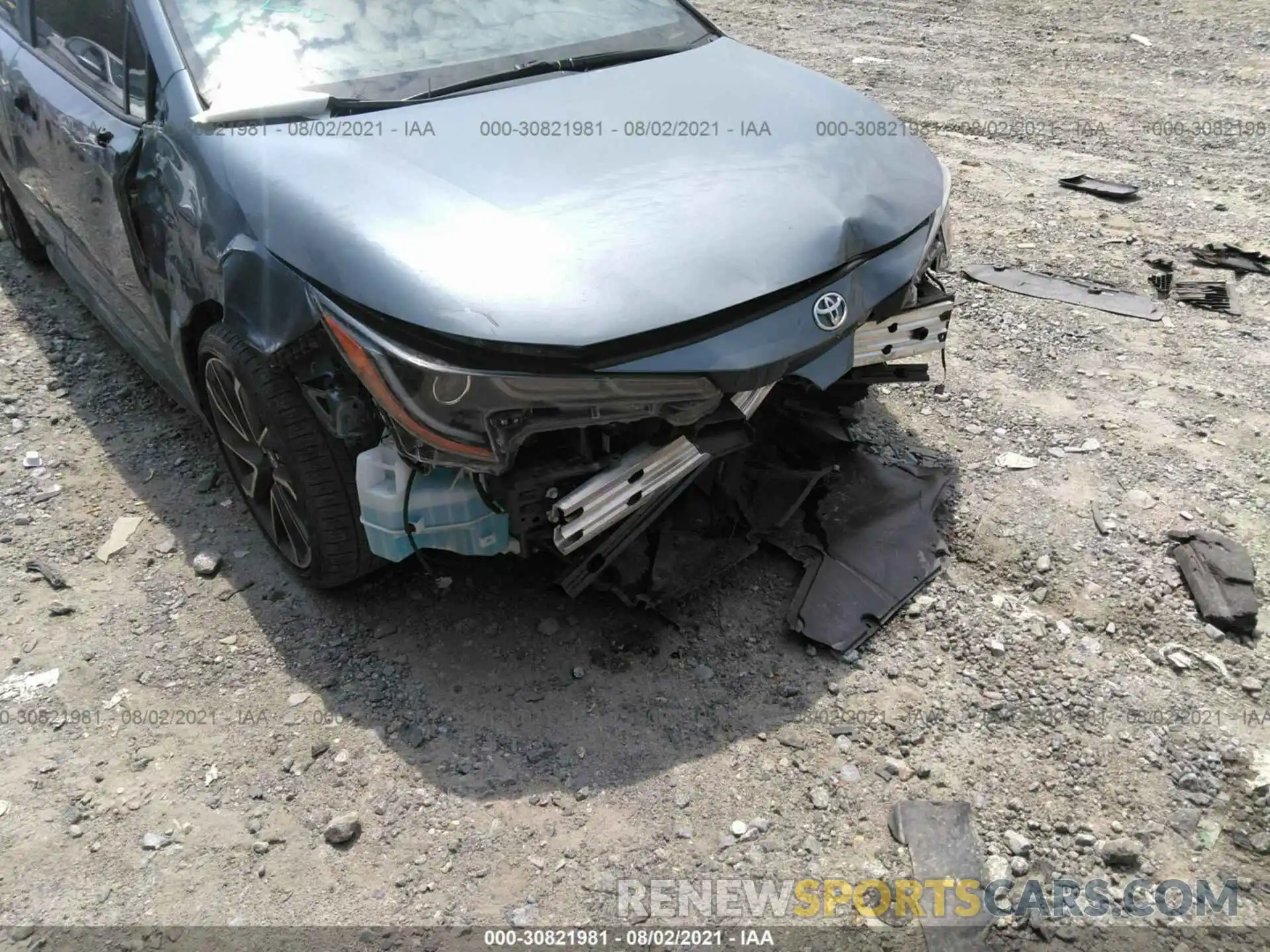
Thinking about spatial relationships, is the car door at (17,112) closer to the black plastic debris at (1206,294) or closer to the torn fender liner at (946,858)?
the torn fender liner at (946,858)

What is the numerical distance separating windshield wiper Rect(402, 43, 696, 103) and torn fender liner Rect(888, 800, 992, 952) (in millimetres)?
2376

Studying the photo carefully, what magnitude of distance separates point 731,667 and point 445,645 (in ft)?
2.76

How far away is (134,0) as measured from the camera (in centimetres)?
311

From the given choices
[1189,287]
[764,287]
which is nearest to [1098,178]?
[1189,287]

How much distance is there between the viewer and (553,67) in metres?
3.17

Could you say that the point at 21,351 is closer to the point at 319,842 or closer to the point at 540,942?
the point at 319,842

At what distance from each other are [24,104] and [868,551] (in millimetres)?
3610

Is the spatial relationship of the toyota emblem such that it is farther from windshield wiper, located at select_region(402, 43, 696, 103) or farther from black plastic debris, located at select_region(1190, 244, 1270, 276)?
black plastic debris, located at select_region(1190, 244, 1270, 276)

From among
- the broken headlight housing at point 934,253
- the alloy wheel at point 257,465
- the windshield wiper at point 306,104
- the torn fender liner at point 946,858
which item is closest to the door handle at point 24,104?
the windshield wiper at point 306,104

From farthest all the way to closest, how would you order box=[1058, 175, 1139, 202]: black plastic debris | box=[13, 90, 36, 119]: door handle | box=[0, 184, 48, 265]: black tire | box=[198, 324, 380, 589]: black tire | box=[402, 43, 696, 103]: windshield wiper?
box=[1058, 175, 1139, 202]: black plastic debris
box=[0, 184, 48, 265]: black tire
box=[13, 90, 36, 119]: door handle
box=[402, 43, 696, 103]: windshield wiper
box=[198, 324, 380, 589]: black tire

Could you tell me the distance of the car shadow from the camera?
2.60 metres

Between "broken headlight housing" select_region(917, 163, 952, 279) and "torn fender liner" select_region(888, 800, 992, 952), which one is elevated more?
"broken headlight housing" select_region(917, 163, 952, 279)

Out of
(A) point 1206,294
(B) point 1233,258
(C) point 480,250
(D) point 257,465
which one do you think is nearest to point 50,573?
(D) point 257,465

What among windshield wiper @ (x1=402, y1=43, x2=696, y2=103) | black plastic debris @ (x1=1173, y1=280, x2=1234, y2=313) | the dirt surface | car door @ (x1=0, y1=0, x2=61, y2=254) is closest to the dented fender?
windshield wiper @ (x1=402, y1=43, x2=696, y2=103)
